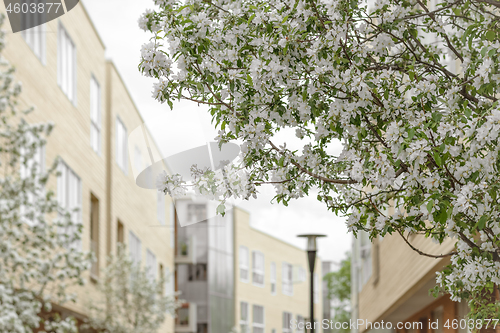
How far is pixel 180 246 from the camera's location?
129 feet

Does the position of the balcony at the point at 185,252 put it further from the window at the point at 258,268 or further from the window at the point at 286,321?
the window at the point at 286,321

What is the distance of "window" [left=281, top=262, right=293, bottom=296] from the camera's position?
50.5 m

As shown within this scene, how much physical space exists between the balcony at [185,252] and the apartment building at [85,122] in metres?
10.4

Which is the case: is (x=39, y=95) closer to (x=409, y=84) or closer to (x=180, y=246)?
(x=409, y=84)

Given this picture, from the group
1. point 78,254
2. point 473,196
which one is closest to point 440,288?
point 473,196

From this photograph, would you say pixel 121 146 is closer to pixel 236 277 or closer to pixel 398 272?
pixel 398 272

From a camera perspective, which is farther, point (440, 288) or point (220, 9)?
point (440, 288)

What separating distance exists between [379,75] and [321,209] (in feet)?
5.07

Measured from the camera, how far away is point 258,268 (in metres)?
47.2

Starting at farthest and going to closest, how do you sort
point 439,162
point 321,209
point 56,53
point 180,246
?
1. point 180,246
2. point 56,53
3. point 321,209
4. point 439,162

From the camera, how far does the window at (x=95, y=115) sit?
21.8 meters

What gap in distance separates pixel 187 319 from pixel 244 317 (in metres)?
5.39

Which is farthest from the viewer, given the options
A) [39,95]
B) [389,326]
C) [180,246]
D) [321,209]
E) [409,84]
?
[180,246]

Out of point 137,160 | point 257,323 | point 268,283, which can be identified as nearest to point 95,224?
point 137,160
